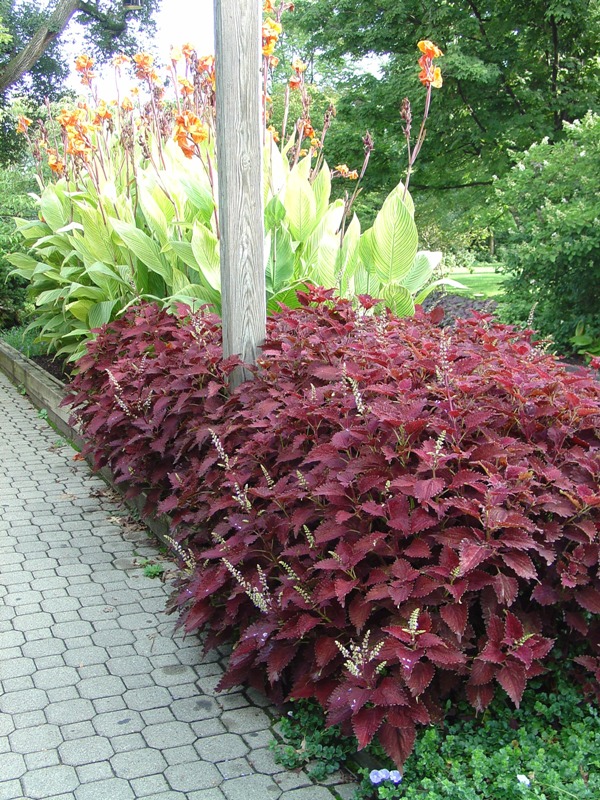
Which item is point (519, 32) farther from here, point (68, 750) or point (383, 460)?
point (68, 750)

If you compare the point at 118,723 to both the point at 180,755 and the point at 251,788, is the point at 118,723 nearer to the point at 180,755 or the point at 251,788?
the point at 180,755

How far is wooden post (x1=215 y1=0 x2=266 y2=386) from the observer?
3.13 metres

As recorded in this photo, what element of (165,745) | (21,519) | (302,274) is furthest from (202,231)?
(165,745)

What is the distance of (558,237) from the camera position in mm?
6492

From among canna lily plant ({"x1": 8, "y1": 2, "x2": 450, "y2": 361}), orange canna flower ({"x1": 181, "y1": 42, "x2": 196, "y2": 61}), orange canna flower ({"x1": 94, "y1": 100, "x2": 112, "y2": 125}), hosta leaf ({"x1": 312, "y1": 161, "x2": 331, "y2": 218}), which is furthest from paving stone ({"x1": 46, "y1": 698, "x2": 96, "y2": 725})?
orange canna flower ({"x1": 94, "y1": 100, "x2": 112, "y2": 125})

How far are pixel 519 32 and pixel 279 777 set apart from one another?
427 inches

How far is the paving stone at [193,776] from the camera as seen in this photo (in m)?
2.12

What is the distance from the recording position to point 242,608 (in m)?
2.61

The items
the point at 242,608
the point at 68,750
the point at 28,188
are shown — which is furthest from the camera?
the point at 28,188

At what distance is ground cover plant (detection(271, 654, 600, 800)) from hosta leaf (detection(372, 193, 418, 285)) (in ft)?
8.02

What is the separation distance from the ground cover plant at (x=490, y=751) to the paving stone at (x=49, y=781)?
0.57 metres

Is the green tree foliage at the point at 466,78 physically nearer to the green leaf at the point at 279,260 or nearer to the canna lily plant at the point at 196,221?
the canna lily plant at the point at 196,221

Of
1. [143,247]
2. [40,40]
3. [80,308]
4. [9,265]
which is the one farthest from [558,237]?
[40,40]

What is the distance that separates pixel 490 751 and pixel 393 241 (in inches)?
108
